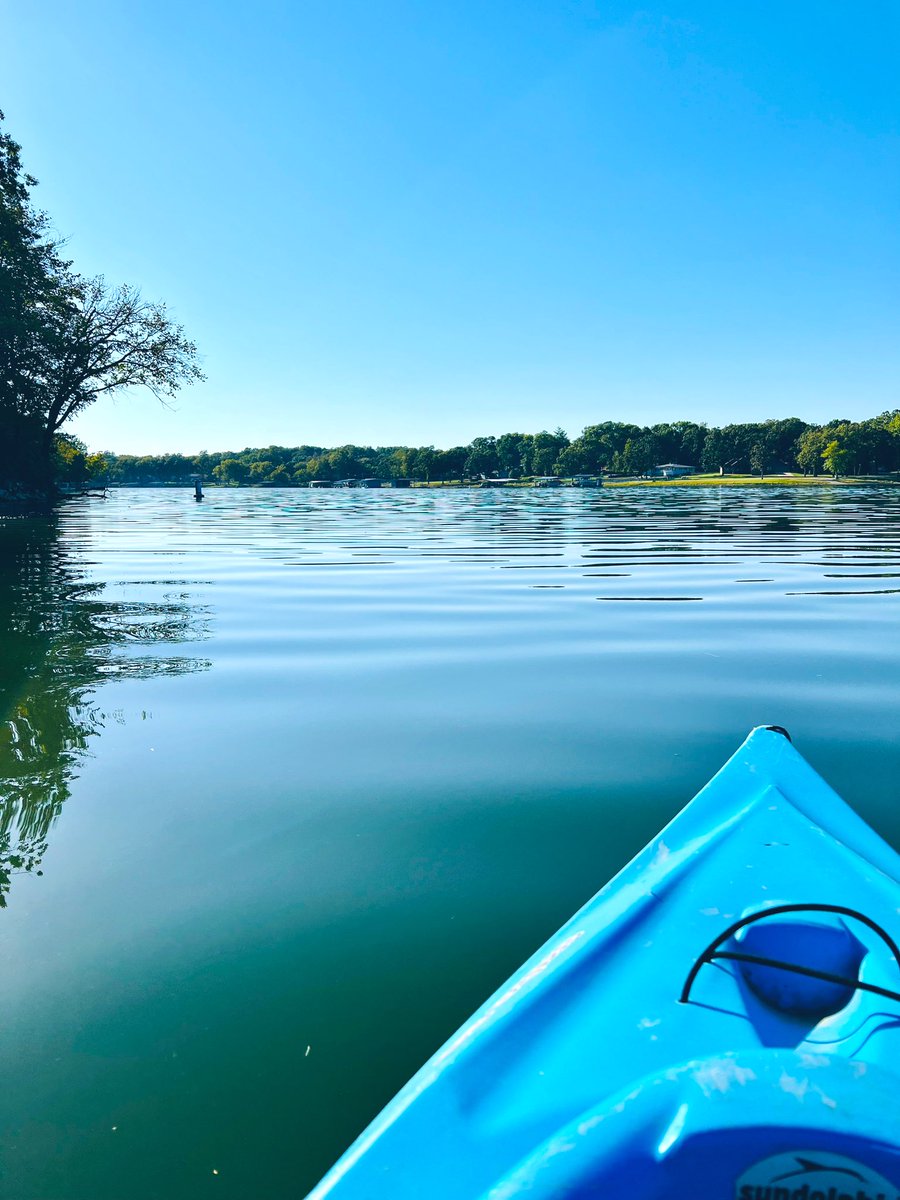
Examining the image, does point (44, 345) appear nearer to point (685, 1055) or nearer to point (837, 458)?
point (685, 1055)

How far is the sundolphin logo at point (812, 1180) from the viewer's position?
1164 millimetres

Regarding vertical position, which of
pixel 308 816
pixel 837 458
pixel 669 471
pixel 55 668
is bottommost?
pixel 308 816

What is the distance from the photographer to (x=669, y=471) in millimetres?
136250

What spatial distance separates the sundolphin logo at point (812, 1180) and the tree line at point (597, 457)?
86.7m

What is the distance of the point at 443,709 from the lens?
4832mm

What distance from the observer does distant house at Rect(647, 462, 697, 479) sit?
444 feet

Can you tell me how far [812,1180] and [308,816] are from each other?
2.44m

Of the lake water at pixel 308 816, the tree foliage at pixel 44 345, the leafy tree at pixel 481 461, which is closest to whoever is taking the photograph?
the lake water at pixel 308 816

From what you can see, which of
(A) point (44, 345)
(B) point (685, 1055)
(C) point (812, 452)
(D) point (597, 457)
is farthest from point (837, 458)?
(B) point (685, 1055)

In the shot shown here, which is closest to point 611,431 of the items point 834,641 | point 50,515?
point 50,515

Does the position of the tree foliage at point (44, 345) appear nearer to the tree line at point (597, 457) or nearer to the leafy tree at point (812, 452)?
the tree line at point (597, 457)

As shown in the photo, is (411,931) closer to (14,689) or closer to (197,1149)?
(197,1149)

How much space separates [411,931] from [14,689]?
3.95 meters

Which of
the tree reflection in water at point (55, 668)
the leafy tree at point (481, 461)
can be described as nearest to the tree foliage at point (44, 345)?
the tree reflection in water at point (55, 668)
